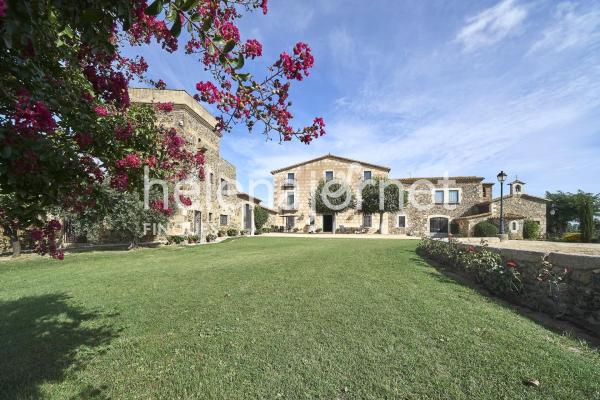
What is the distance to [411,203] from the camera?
104ft

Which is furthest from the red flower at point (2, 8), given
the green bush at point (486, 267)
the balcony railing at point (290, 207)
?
the balcony railing at point (290, 207)

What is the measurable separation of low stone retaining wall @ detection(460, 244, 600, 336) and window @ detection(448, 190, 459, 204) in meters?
28.4

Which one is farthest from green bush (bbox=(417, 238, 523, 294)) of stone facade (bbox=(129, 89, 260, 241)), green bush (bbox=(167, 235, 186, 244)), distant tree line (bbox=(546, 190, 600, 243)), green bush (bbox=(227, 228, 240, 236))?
distant tree line (bbox=(546, 190, 600, 243))

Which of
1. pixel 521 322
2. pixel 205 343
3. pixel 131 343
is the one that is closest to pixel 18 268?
pixel 131 343

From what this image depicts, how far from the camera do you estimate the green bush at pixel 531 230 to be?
26.4 m

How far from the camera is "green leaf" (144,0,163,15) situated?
188 cm

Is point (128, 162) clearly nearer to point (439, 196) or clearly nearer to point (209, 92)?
point (209, 92)

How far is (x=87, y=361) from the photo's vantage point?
11.2 ft

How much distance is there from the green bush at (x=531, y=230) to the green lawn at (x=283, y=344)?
2667 cm

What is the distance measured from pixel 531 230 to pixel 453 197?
24.1ft

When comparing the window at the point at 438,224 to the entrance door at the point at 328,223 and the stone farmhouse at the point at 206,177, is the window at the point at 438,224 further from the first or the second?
the stone farmhouse at the point at 206,177

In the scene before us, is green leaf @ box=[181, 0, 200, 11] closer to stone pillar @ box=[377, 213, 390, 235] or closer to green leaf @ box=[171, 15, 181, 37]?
green leaf @ box=[171, 15, 181, 37]

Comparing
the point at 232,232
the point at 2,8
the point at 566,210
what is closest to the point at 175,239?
the point at 232,232

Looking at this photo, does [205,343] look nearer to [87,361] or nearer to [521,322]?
[87,361]
